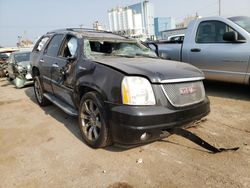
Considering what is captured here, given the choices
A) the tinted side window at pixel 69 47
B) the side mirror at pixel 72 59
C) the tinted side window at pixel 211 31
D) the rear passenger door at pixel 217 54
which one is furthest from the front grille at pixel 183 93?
the tinted side window at pixel 211 31

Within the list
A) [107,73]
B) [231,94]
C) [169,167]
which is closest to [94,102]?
[107,73]

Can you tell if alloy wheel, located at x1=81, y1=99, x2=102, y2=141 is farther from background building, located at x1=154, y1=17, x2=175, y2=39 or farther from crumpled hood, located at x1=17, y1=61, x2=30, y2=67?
background building, located at x1=154, y1=17, x2=175, y2=39

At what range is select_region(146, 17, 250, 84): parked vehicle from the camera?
5.09 metres

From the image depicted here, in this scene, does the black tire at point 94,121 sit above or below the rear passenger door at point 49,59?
below

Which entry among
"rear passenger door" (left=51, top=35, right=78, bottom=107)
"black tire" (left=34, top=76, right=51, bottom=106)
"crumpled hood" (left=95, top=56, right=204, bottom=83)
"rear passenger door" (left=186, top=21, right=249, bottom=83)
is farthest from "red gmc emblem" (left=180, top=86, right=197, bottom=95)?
"black tire" (left=34, top=76, right=51, bottom=106)

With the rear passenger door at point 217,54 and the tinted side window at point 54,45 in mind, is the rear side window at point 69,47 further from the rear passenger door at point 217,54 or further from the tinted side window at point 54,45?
the rear passenger door at point 217,54

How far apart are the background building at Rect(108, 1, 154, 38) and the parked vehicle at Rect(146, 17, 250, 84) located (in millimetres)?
67532

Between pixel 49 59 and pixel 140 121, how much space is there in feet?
9.84

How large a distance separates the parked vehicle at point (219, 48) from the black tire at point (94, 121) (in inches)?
133

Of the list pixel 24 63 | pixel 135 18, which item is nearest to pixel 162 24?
pixel 135 18

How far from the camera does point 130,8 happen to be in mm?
77688

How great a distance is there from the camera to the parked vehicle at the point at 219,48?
5094 mm

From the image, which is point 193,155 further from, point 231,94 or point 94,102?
point 231,94

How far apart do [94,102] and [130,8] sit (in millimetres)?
79216
